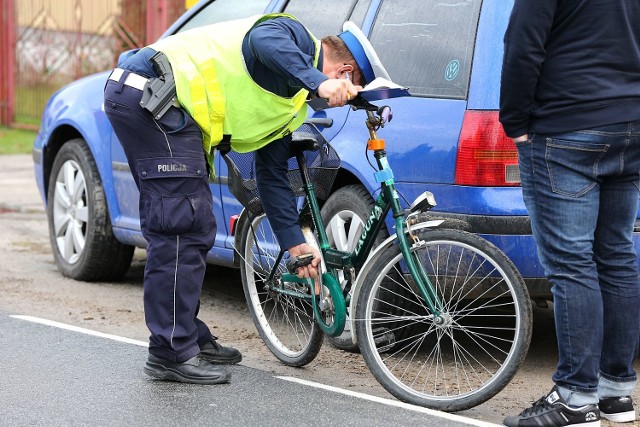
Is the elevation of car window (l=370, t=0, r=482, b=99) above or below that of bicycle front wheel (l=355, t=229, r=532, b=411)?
above

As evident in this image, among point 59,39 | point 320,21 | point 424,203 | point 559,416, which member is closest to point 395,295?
point 424,203

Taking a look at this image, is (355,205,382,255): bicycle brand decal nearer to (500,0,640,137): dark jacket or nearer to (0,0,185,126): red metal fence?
(500,0,640,137): dark jacket

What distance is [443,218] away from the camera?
4.87 m

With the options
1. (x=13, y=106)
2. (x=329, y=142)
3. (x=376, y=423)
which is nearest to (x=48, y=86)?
(x=13, y=106)

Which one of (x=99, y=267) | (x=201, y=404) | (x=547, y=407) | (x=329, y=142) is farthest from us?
(x=99, y=267)

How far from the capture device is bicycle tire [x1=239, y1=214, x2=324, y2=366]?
17.2 ft

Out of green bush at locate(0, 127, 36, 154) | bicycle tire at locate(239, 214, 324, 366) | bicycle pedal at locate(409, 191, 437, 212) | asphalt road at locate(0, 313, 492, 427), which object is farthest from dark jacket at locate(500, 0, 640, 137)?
green bush at locate(0, 127, 36, 154)

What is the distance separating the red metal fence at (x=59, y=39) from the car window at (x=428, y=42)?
8980 mm

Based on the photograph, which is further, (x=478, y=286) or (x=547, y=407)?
(x=478, y=286)

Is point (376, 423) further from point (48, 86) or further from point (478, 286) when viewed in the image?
point (48, 86)

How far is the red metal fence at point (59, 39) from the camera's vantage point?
579 inches

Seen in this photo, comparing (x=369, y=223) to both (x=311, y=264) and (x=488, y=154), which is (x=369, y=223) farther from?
(x=488, y=154)

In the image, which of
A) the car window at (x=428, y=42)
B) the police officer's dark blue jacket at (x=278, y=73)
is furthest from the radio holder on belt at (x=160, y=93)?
the car window at (x=428, y=42)

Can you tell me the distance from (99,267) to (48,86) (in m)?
9.37
